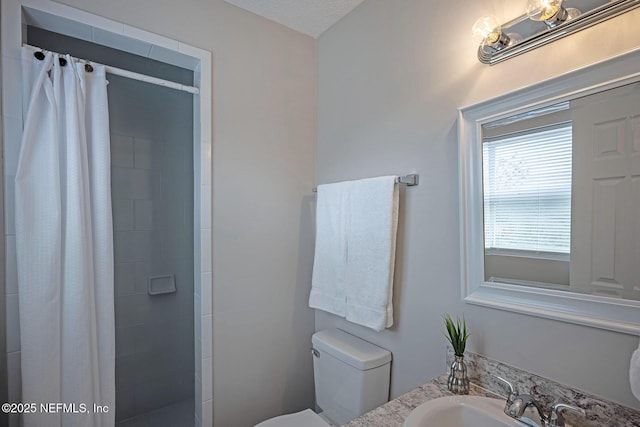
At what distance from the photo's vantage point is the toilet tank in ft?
4.33

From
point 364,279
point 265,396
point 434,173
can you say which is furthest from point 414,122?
point 265,396

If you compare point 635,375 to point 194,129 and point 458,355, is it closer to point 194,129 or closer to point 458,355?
point 458,355

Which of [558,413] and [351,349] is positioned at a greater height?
[558,413]

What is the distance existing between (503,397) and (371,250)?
682 mm

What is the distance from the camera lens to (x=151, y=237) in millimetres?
2135

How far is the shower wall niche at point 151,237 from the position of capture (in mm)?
2029

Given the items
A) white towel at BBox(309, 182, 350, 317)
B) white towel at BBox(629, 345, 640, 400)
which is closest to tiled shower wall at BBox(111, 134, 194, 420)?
white towel at BBox(309, 182, 350, 317)

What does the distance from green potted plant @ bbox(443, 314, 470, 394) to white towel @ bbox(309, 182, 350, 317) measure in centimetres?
55

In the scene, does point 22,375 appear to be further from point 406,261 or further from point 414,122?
point 414,122

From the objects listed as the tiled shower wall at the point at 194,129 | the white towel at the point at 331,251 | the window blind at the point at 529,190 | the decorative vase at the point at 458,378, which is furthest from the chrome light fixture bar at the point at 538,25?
the tiled shower wall at the point at 194,129

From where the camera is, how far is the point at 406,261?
133 centimetres

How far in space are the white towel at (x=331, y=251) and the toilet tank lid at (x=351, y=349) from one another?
134mm

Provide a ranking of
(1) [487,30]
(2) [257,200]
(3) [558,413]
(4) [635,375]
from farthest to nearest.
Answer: (2) [257,200] < (1) [487,30] < (3) [558,413] < (4) [635,375]

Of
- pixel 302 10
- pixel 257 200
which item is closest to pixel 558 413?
pixel 257 200
